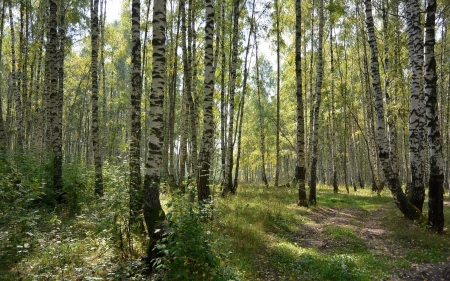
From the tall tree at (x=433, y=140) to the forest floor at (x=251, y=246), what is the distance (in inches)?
26.1

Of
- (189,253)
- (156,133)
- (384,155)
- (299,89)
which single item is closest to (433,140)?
(384,155)

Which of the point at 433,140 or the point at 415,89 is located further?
the point at 415,89

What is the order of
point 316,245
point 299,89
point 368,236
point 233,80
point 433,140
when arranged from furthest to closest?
point 233,80 < point 299,89 < point 368,236 < point 433,140 < point 316,245

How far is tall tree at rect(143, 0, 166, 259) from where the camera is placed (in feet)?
21.1

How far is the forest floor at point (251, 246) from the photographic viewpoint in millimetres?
5219

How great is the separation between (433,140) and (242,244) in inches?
257

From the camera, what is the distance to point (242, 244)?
7.52 metres

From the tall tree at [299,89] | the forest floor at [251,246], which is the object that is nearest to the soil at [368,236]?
the forest floor at [251,246]

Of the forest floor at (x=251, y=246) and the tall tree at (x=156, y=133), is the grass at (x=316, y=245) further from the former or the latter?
the tall tree at (x=156, y=133)

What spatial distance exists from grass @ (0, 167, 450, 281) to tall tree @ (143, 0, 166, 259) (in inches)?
23.9

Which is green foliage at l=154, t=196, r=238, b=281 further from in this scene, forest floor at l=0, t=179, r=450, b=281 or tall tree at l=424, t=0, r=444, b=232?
tall tree at l=424, t=0, r=444, b=232

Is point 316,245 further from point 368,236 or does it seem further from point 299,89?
point 299,89

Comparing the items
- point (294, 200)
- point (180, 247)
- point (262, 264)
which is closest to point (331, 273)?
point (262, 264)

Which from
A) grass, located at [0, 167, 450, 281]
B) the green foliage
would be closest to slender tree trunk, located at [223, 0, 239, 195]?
grass, located at [0, 167, 450, 281]
